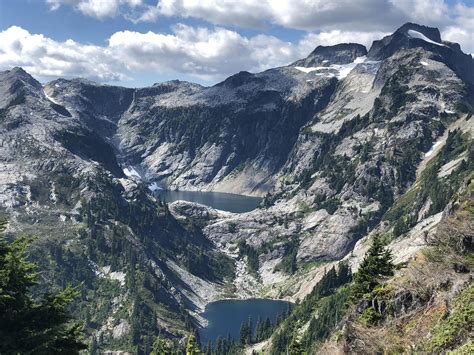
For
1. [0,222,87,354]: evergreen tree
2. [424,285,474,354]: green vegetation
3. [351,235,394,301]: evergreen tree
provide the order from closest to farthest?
1. [424,285,474,354]: green vegetation
2. [0,222,87,354]: evergreen tree
3. [351,235,394,301]: evergreen tree

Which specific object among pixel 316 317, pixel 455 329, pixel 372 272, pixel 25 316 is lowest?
pixel 316 317

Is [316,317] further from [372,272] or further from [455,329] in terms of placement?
[455,329]

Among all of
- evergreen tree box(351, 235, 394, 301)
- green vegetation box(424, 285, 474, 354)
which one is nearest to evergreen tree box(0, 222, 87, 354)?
green vegetation box(424, 285, 474, 354)

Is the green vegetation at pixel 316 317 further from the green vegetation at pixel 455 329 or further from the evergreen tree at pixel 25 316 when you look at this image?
the green vegetation at pixel 455 329

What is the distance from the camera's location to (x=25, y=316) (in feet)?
99.6

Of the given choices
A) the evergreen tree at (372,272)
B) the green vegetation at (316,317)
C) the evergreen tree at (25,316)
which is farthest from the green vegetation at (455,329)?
the green vegetation at (316,317)

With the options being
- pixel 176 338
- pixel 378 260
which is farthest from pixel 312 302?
pixel 378 260

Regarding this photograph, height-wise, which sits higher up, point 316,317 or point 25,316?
point 25,316

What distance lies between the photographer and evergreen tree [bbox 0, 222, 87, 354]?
2898 centimetres

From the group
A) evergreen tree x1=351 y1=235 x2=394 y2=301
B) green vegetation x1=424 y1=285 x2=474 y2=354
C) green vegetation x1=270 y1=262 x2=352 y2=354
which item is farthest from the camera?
green vegetation x1=270 y1=262 x2=352 y2=354

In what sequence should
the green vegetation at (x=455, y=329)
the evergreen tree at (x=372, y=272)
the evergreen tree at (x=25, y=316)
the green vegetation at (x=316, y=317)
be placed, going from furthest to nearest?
the green vegetation at (x=316, y=317) → the evergreen tree at (x=372, y=272) → the evergreen tree at (x=25, y=316) → the green vegetation at (x=455, y=329)

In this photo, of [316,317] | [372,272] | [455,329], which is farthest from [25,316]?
[316,317]

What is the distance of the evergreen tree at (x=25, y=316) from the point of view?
29.0m

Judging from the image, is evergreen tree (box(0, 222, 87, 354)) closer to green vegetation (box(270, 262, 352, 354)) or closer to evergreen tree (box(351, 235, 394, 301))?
evergreen tree (box(351, 235, 394, 301))
